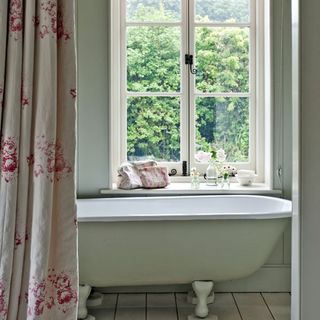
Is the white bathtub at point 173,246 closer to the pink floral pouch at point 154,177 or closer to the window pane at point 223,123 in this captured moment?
the pink floral pouch at point 154,177

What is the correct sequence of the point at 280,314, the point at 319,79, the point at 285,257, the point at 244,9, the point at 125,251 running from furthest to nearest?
the point at 244,9
the point at 285,257
the point at 280,314
the point at 125,251
the point at 319,79

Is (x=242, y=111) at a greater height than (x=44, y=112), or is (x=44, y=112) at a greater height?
(x=242, y=111)

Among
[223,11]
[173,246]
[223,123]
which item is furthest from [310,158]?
[223,11]

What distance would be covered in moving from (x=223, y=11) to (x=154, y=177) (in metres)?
1.43

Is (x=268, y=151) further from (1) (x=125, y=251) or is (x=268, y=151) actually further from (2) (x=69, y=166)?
(2) (x=69, y=166)

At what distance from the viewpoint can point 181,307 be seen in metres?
2.65

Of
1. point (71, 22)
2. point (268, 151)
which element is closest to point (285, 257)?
point (268, 151)

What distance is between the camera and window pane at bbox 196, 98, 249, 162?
131 inches

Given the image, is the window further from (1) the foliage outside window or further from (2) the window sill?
(2) the window sill

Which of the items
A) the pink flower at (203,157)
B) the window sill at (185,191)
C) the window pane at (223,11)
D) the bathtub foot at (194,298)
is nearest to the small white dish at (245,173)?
the window sill at (185,191)

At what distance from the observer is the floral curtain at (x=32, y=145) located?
3.75 ft

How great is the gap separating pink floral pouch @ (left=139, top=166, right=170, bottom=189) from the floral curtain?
1811mm

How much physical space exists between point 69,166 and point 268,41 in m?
2.29

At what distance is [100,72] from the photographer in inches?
117
